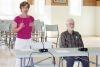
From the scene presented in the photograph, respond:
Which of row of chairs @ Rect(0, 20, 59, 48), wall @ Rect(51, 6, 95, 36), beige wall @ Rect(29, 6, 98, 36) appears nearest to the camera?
row of chairs @ Rect(0, 20, 59, 48)

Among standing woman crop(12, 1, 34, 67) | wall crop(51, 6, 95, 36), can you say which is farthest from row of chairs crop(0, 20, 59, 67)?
standing woman crop(12, 1, 34, 67)

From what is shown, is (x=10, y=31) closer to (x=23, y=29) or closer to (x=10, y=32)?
(x=10, y=32)

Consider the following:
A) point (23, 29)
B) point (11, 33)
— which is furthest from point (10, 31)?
point (23, 29)

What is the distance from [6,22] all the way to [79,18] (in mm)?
4632

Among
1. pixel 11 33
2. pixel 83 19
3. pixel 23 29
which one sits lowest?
pixel 11 33

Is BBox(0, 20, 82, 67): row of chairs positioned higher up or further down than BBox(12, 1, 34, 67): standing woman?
further down

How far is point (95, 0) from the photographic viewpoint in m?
12.7

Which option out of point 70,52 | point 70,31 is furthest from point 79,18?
point 70,52

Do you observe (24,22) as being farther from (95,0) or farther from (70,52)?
(95,0)

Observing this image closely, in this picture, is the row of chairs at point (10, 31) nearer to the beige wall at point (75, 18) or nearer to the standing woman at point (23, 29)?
the beige wall at point (75, 18)

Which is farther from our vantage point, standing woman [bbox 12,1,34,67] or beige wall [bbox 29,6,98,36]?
beige wall [bbox 29,6,98,36]

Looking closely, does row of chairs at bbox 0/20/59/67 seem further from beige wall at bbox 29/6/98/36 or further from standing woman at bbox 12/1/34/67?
standing woman at bbox 12/1/34/67

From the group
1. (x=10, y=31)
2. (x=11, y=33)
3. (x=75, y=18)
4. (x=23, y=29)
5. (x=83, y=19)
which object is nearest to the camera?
(x=23, y=29)

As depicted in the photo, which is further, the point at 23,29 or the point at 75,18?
the point at 75,18
